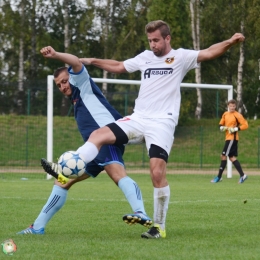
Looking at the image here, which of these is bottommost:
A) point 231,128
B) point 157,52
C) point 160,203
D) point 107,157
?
point 160,203

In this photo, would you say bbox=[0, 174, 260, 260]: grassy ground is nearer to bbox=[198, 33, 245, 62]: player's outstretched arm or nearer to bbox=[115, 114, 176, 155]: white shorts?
bbox=[115, 114, 176, 155]: white shorts

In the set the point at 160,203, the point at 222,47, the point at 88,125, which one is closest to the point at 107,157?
the point at 88,125

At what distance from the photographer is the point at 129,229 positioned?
27.3ft

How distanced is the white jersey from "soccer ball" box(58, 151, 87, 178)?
996mm

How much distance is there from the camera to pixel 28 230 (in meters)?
7.82

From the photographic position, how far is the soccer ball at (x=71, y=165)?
6824mm

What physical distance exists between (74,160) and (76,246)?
75 cm

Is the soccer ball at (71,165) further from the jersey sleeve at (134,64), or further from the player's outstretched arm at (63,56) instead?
the jersey sleeve at (134,64)

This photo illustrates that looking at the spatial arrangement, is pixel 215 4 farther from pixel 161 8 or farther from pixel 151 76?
pixel 151 76

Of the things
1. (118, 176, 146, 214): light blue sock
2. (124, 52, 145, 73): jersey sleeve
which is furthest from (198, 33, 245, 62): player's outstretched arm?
(118, 176, 146, 214): light blue sock

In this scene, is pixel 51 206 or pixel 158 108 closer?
pixel 158 108

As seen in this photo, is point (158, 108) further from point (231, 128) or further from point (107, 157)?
point (231, 128)

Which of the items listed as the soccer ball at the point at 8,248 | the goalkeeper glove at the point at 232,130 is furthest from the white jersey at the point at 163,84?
the goalkeeper glove at the point at 232,130

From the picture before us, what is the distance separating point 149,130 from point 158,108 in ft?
0.83
